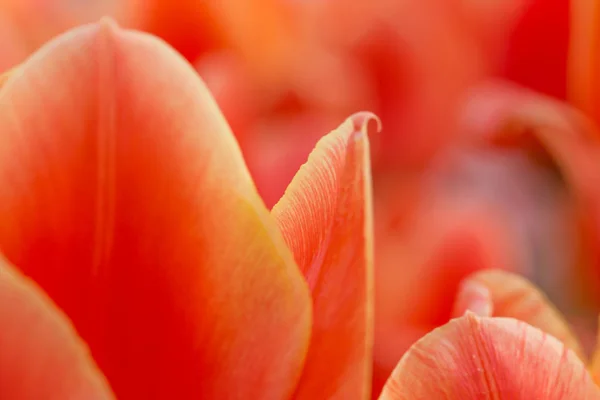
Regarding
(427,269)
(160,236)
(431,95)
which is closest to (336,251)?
(160,236)

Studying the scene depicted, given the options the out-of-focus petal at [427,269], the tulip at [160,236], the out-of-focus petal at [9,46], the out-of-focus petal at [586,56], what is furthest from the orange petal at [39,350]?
the out-of-focus petal at [586,56]

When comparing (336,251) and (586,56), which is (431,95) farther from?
(336,251)

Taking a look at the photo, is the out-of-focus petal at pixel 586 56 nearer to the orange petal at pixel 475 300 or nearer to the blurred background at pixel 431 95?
the blurred background at pixel 431 95

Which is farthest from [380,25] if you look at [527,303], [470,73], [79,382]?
[79,382]

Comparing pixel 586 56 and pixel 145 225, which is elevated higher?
pixel 586 56

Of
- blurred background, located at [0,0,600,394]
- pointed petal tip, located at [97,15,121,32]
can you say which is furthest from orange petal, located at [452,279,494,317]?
blurred background, located at [0,0,600,394]

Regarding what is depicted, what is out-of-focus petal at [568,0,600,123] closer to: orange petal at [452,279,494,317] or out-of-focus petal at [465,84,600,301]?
out-of-focus petal at [465,84,600,301]

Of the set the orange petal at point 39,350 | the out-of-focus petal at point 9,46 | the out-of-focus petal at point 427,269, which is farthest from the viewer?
the out-of-focus petal at point 9,46

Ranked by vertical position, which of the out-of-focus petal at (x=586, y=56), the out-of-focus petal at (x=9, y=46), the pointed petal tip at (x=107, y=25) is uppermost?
the out-of-focus petal at (x=586, y=56)
